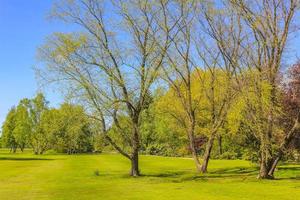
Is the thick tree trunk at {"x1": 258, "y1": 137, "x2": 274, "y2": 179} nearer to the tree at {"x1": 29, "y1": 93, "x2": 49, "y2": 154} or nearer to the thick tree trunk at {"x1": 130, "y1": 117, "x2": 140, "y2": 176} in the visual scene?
the thick tree trunk at {"x1": 130, "y1": 117, "x2": 140, "y2": 176}

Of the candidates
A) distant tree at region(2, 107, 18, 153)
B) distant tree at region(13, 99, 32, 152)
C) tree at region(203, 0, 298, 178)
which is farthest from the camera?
distant tree at region(2, 107, 18, 153)

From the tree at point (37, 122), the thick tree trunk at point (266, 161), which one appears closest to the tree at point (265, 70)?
the thick tree trunk at point (266, 161)

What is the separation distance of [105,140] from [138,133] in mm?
2582

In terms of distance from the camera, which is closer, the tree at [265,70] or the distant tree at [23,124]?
the tree at [265,70]

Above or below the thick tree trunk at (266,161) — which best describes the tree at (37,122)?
above

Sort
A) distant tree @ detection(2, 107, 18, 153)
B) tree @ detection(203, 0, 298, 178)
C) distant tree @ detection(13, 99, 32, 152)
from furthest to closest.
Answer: distant tree @ detection(2, 107, 18, 153) < distant tree @ detection(13, 99, 32, 152) < tree @ detection(203, 0, 298, 178)

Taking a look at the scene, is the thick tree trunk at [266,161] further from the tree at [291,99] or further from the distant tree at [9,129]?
the distant tree at [9,129]

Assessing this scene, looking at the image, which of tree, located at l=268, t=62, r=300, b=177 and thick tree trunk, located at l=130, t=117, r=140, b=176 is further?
thick tree trunk, located at l=130, t=117, r=140, b=176

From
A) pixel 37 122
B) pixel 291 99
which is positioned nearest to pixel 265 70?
pixel 291 99

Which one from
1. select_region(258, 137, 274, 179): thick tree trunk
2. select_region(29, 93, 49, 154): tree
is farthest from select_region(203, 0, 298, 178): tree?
select_region(29, 93, 49, 154): tree

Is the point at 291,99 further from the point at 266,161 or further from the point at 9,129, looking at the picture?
the point at 9,129

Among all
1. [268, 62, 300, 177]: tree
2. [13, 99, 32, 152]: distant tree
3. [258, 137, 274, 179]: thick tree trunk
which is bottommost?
[258, 137, 274, 179]: thick tree trunk

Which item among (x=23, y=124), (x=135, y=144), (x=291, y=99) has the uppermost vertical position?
(x=23, y=124)

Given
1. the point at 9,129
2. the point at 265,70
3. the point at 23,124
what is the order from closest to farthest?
1. the point at 265,70
2. the point at 23,124
3. the point at 9,129
